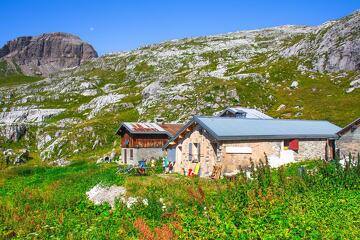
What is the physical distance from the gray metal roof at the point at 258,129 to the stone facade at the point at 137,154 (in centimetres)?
1796

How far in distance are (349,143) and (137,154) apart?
2858 centimetres

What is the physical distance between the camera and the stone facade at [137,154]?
179ft

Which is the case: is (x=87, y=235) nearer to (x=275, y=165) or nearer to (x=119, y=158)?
(x=275, y=165)

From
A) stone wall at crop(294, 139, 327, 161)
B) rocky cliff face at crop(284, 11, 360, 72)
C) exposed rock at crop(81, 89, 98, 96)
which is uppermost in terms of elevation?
rocky cliff face at crop(284, 11, 360, 72)

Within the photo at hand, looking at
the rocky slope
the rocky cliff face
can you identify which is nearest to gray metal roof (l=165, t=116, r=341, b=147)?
the rocky slope

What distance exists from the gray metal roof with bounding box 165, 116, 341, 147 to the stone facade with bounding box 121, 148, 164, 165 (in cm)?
1796

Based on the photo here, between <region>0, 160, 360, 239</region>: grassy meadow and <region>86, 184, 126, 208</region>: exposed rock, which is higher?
<region>0, 160, 360, 239</region>: grassy meadow

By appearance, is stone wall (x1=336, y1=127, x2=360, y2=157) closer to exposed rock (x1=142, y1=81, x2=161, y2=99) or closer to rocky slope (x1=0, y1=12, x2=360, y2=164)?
rocky slope (x1=0, y1=12, x2=360, y2=164)

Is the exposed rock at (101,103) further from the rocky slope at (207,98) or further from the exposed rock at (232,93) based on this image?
the exposed rock at (232,93)

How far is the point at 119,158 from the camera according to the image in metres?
61.2

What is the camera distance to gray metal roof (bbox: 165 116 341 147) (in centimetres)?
3338

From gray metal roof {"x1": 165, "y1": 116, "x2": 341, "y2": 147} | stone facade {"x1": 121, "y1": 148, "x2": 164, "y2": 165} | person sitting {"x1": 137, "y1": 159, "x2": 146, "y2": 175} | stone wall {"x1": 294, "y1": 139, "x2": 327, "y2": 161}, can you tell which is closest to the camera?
gray metal roof {"x1": 165, "y1": 116, "x2": 341, "y2": 147}

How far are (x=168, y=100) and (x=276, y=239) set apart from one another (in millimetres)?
81064

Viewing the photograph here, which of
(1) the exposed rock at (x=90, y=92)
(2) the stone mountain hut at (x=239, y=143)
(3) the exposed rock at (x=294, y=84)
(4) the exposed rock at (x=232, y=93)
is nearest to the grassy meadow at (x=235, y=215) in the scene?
(2) the stone mountain hut at (x=239, y=143)
